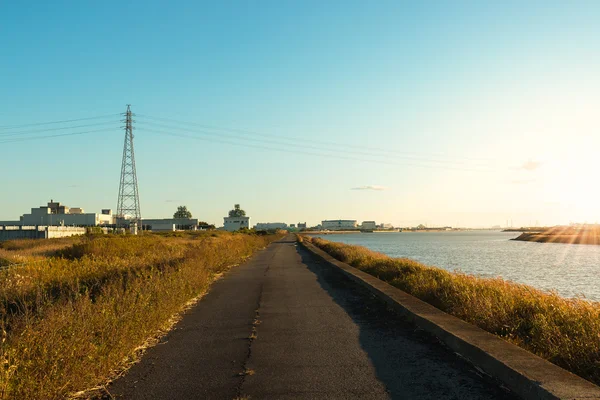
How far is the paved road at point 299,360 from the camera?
5570 millimetres

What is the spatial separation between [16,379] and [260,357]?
10.8ft

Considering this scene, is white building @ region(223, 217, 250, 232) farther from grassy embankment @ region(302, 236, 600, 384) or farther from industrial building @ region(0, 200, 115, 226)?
grassy embankment @ region(302, 236, 600, 384)

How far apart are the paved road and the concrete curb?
21 centimetres

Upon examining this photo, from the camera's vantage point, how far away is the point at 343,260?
29078mm

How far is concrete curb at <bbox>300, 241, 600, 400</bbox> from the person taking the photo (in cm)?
503

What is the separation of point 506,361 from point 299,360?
2.78 metres

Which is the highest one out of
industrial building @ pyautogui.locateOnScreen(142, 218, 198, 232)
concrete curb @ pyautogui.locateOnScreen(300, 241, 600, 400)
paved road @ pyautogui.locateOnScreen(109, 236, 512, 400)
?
industrial building @ pyautogui.locateOnScreen(142, 218, 198, 232)

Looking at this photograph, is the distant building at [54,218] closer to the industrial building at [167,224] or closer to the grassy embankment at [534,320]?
the industrial building at [167,224]

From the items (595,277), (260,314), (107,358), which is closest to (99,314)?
(107,358)

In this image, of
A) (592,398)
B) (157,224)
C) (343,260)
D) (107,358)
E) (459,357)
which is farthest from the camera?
(157,224)

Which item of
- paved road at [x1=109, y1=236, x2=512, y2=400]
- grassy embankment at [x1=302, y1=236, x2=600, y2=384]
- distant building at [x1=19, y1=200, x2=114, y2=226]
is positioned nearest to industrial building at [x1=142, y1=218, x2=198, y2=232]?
distant building at [x1=19, y1=200, x2=114, y2=226]

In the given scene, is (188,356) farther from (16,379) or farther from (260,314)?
(260,314)

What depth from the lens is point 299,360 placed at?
6.90m

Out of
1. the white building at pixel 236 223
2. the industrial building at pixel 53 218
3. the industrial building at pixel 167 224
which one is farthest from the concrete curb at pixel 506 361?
the white building at pixel 236 223
